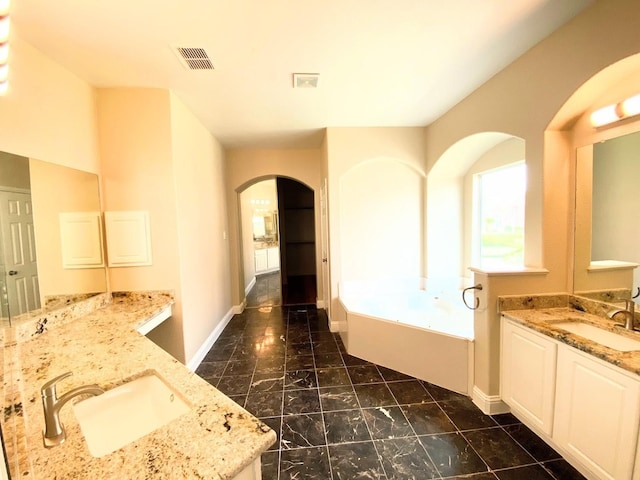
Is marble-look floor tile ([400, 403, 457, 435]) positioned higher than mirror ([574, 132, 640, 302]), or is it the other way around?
mirror ([574, 132, 640, 302])

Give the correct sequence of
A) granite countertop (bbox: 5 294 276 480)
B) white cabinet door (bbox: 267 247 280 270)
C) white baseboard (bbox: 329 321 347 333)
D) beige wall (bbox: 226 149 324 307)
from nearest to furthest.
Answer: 1. granite countertop (bbox: 5 294 276 480)
2. white baseboard (bbox: 329 321 347 333)
3. beige wall (bbox: 226 149 324 307)
4. white cabinet door (bbox: 267 247 280 270)

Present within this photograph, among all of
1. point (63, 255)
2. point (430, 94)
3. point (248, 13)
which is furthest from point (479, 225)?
point (63, 255)

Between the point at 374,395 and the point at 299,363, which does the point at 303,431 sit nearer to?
the point at 374,395

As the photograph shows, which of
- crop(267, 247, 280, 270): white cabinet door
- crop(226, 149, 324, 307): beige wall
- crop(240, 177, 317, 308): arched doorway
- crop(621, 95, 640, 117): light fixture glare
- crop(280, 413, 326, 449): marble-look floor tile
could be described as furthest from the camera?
crop(267, 247, 280, 270): white cabinet door

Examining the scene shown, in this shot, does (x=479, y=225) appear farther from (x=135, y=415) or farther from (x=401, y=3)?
(x=135, y=415)

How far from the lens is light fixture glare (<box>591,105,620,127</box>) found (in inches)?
61.8

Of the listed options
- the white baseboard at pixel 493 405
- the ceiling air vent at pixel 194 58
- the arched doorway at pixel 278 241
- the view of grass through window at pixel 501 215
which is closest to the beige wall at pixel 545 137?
the white baseboard at pixel 493 405

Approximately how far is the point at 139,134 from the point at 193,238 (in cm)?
107

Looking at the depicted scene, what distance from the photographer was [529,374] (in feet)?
5.72

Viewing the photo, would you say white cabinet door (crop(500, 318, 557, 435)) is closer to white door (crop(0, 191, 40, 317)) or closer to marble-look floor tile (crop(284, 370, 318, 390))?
marble-look floor tile (crop(284, 370, 318, 390))

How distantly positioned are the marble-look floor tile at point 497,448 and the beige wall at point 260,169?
3.41m

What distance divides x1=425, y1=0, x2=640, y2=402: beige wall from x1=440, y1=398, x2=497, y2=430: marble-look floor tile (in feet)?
0.57

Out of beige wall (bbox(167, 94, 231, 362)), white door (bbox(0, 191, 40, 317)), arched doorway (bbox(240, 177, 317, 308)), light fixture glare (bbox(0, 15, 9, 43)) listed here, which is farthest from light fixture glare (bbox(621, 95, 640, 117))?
arched doorway (bbox(240, 177, 317, 308))

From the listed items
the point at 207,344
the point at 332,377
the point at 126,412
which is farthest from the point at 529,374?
the point at 207,344
